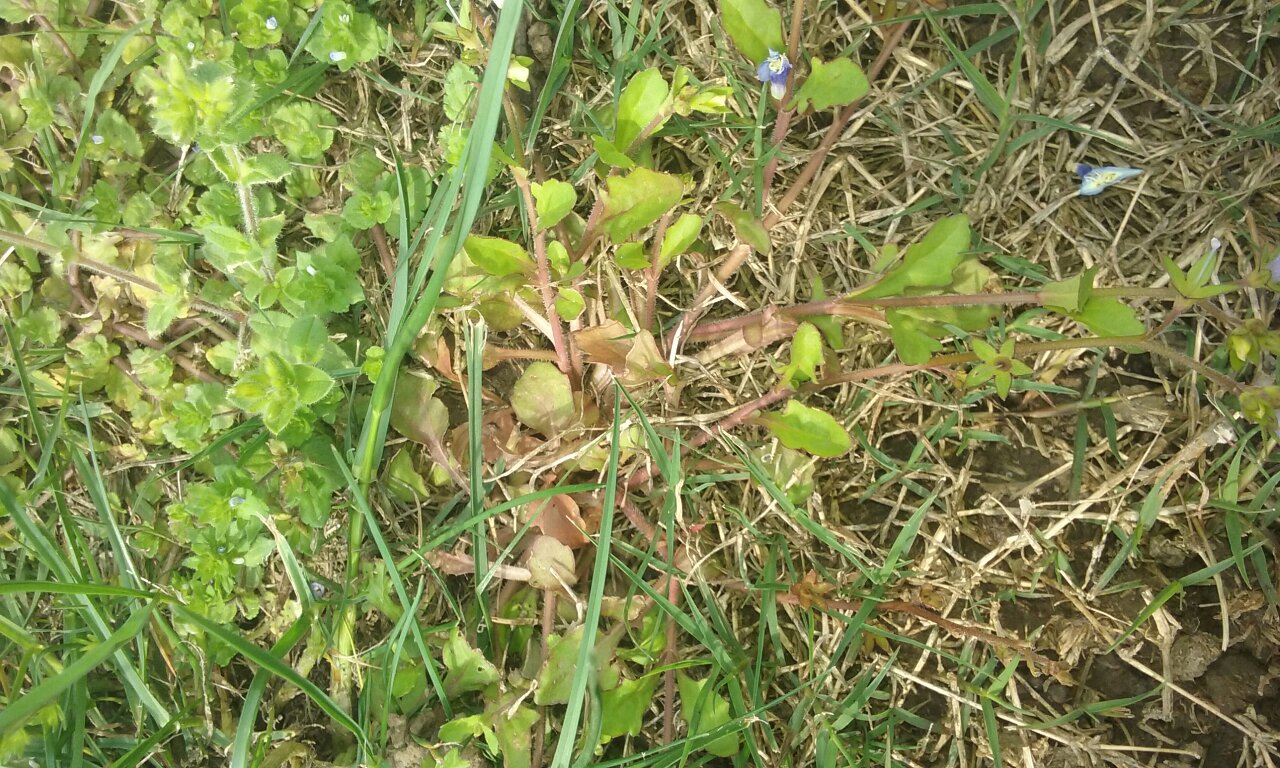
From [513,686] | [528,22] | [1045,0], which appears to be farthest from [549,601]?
[1045,0]

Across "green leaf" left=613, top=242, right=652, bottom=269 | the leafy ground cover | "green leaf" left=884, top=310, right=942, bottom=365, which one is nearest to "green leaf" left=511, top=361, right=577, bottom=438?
the leafy ground cover

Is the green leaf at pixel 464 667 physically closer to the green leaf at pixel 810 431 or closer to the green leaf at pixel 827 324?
the green leaf at pixel 810 431

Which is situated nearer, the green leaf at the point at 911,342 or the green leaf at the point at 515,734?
the green leaf at the point at 911,342

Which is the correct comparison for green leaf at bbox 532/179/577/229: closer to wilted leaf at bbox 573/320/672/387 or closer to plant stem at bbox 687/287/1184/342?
wilted leaf at bbox 573/320/672/387

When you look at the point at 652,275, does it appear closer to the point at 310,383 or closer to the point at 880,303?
the point at 880,303

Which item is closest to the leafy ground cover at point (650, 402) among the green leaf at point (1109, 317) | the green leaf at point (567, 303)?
the green leaf at point (567, 303)

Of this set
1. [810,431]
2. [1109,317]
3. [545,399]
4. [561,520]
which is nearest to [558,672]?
[561,520]
